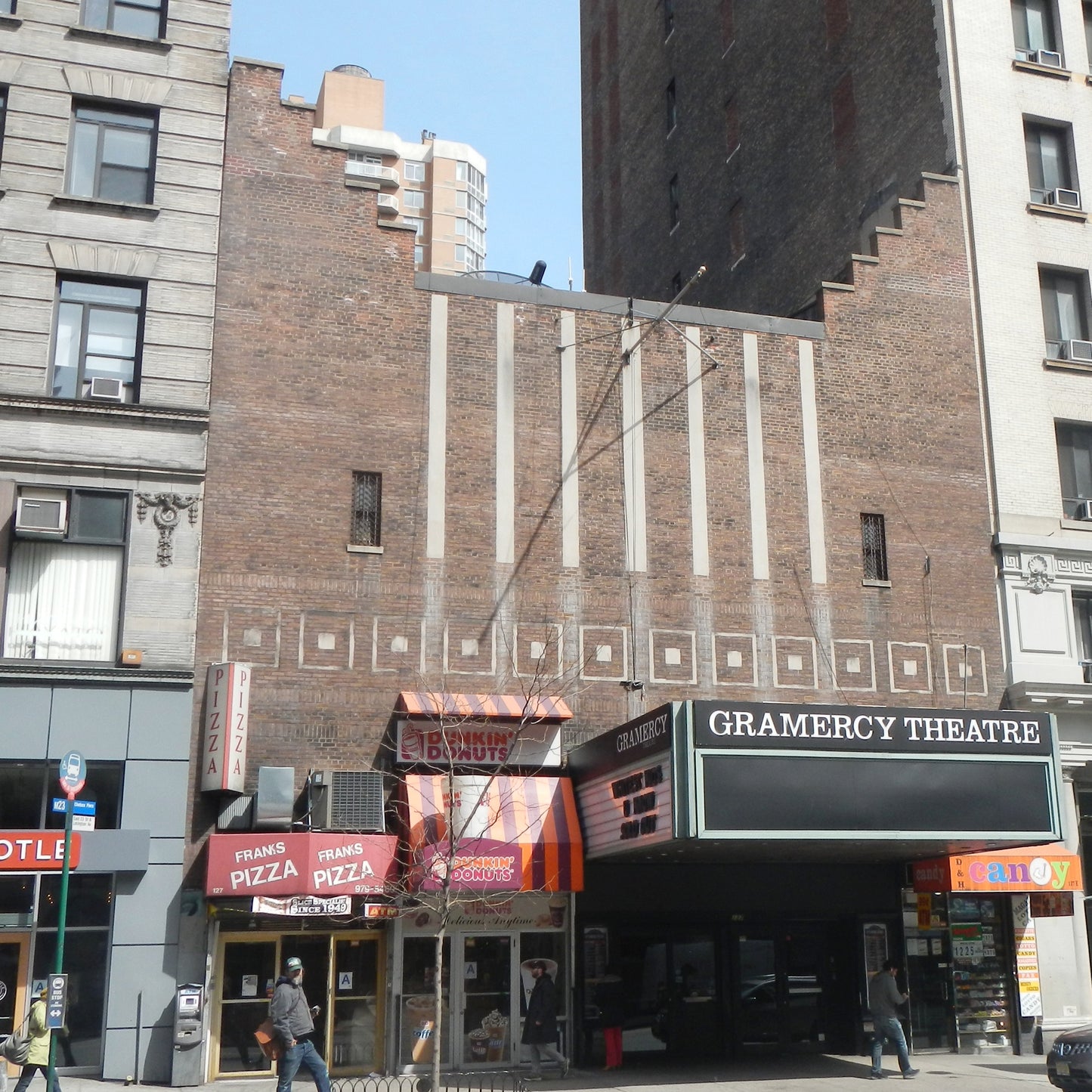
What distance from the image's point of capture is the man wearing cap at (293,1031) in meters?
17.8

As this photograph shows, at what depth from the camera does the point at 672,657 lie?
2473 centimetres

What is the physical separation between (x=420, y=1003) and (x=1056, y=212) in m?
20.7

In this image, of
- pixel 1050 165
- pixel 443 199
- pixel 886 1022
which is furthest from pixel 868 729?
pixel 443 199

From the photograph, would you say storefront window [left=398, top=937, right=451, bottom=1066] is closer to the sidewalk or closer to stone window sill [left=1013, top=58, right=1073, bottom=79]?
the sidewalk

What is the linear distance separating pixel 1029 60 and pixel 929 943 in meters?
19.0

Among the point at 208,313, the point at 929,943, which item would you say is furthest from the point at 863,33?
the point at 929,943

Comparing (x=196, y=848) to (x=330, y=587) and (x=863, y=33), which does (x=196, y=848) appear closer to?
(x=330, y=587)

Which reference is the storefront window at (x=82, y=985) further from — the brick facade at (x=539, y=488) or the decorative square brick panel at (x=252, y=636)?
the decorative square brick panel at (x=252, y=636)

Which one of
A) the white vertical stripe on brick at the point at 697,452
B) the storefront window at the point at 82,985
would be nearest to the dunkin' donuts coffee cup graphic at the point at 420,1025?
the storefront window at the point at 82,985

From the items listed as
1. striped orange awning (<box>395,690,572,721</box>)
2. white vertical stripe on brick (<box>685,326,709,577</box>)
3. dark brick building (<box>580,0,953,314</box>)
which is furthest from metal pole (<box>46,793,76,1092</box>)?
dark brick building (<box>580,0,953,314</box>)

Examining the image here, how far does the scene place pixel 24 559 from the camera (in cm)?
2203

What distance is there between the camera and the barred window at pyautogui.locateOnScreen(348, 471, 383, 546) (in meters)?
23.7

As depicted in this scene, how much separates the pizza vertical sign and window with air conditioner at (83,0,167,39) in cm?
1158

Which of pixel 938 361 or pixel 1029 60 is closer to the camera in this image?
pixel 938 361
